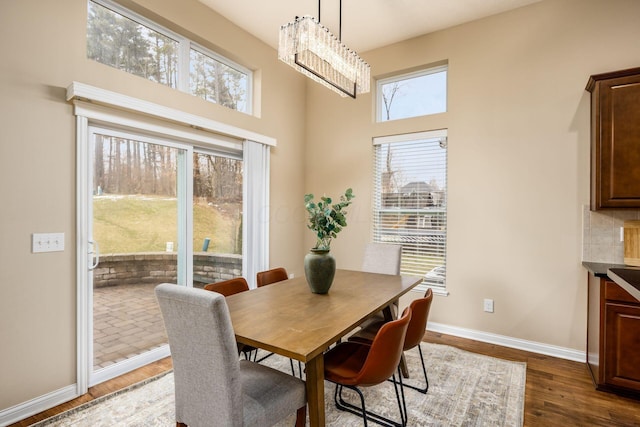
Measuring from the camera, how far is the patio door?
2.43 metres

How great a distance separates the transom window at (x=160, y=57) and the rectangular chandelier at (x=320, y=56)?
1354mm

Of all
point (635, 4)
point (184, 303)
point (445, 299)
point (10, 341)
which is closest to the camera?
point (184, 303)

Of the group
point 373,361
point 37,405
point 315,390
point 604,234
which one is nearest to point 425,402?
point 373,361

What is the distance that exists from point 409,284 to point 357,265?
1.57 metres

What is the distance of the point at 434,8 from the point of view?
3082 millimetres

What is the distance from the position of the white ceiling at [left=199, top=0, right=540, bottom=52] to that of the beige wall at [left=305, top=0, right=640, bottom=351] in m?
0.17

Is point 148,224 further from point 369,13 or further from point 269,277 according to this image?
point 369,13

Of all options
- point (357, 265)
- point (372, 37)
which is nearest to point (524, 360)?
point (357, 265)

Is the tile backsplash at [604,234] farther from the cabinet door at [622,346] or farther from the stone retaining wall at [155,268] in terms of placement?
the stone retaining wall at [155,268]

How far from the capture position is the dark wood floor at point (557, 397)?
2006 mm

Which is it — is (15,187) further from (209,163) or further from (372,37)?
(372,37)

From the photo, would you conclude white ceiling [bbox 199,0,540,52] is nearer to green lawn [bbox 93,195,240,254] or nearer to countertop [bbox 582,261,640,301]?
green lawn [bbox 93,195,240,254]

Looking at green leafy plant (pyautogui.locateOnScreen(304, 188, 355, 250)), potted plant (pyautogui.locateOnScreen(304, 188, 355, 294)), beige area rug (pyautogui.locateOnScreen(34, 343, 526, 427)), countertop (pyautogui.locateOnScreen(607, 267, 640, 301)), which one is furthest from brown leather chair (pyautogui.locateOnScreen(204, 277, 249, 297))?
countertop (pyautogui.locateOnScreen(607, 267, 640, 301))

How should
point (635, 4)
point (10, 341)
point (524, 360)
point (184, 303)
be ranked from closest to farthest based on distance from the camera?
point (184, 303), point (10, 341), point (635, 4), point (524, 360)
